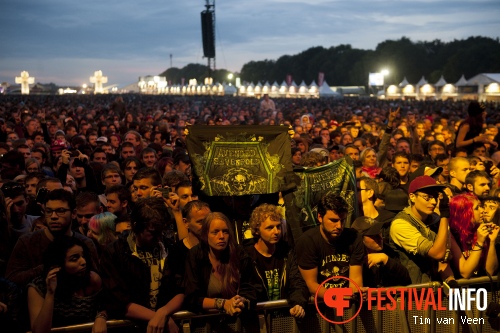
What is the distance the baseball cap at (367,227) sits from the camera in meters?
5.05

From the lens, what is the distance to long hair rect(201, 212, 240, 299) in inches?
174

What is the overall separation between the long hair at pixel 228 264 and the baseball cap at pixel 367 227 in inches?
44.1

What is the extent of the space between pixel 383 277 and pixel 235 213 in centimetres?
155

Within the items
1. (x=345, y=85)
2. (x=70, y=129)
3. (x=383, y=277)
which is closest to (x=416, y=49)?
(x=345, y=85)

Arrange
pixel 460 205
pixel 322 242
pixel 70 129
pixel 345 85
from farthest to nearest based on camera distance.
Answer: pixel 345 85
pixel 70 129
pixel 460 205
pixel 322 242

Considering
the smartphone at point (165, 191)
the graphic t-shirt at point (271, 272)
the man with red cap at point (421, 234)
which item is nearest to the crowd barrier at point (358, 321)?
the graphic t-shirt at point (271, 272)

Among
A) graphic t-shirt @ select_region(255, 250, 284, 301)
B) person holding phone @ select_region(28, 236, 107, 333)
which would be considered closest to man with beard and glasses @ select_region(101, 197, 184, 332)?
person holding phone @ select_region(28, 236, 107, 333)

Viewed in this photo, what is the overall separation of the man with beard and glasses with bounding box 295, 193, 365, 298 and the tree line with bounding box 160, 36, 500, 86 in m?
99.5

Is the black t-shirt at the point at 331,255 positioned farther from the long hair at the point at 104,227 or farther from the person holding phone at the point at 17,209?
the person holding phone at the point at 17,209

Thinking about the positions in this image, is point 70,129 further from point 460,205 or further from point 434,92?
point 434,92

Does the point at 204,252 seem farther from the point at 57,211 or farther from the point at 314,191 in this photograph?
the point at 314,191

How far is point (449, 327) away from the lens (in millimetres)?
4684

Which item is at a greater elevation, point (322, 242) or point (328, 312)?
point (322, 242)

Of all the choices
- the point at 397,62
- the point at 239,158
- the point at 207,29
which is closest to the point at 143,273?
the point at 239,158
